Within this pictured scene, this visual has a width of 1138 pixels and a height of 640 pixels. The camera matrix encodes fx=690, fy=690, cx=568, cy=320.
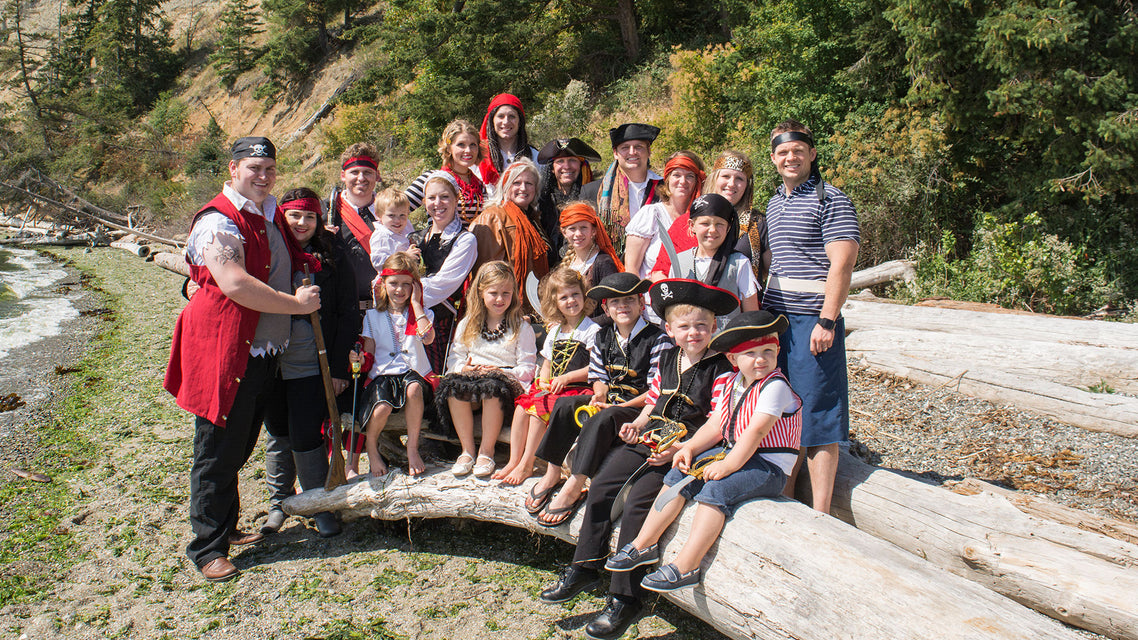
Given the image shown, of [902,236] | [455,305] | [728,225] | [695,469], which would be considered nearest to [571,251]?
[455,305]

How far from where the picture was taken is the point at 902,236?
1103 centimetres

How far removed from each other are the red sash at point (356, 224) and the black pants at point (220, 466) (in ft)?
3.89

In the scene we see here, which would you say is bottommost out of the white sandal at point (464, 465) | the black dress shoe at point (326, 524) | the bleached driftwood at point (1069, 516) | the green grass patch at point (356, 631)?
the green grass patch at point (356, 631)

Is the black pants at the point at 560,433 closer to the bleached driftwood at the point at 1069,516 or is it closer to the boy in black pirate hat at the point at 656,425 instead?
the boy in black pirate hat at the point at 656,425

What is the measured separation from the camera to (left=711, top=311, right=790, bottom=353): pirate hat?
9.66 ft

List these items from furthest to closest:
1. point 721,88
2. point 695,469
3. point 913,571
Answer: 1. point 721,88
2. point 695,469
3. point 913,571

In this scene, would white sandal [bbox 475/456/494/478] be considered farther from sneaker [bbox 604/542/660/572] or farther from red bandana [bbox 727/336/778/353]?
red bandana [bbox 727/336/778/353]

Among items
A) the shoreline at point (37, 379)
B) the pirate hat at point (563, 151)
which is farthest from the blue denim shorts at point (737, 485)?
the shoreline at point (37, 379)

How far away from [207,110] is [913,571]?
1718 inches

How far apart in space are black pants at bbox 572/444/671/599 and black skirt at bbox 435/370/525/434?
81 centimetres

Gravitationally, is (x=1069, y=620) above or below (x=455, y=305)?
below

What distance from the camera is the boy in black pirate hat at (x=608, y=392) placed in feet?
11.1

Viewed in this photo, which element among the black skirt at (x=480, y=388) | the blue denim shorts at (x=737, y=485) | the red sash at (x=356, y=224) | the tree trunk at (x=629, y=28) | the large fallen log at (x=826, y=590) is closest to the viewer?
the large fallen log at (x=826, y=590)

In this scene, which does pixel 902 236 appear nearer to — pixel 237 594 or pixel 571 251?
pixel 571 251
